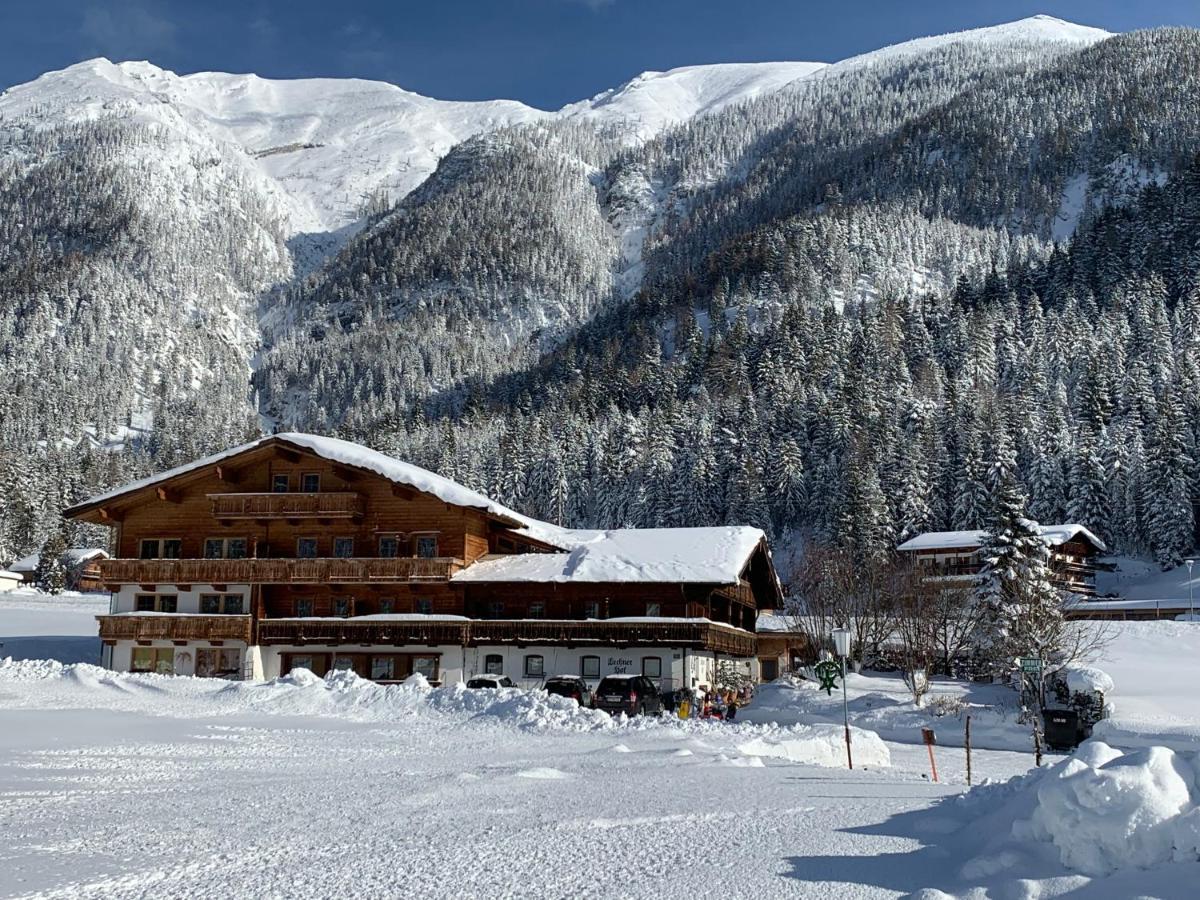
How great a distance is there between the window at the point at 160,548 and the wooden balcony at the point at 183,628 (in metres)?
3.40

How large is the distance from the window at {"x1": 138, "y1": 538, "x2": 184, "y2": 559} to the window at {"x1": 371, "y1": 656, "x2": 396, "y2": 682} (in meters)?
10.4

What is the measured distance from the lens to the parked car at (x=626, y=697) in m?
32.9

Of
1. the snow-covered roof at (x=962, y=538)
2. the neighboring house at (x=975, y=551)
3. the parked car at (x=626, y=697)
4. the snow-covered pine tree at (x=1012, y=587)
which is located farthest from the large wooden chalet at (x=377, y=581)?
the snow-covered roof at (x=962, y=538)

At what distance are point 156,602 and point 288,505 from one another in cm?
719

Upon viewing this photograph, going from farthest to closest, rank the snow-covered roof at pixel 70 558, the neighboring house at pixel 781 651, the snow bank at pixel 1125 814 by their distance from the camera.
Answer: the snow-covered roof at pixel 70 558
the neighboring house at pixel 781 651
the snow bank at pixel 1125 814

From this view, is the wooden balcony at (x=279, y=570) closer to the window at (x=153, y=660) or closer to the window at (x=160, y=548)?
the window at (x=160, y=548)

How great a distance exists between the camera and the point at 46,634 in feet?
199

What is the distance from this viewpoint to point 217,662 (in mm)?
47250

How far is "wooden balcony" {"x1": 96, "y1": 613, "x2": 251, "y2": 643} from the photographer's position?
4616cm

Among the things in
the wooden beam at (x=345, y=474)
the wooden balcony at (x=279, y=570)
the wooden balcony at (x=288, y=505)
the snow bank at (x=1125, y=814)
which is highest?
the wooden beam at (x=345, y=474)

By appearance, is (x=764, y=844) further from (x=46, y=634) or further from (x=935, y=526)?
(x=935, y=526)

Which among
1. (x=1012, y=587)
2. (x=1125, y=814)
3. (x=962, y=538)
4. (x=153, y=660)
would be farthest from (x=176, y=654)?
(x=962, y=538)

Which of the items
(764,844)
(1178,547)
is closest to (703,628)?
(764,844)

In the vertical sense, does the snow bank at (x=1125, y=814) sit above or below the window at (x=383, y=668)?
above
